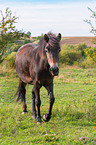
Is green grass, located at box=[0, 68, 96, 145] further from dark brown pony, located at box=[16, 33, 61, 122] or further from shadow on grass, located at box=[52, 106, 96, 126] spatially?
dark brown pony, located at box=[16, 33, 61, 122]

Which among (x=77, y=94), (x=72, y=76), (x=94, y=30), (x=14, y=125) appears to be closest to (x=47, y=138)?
(x=14, y=125)

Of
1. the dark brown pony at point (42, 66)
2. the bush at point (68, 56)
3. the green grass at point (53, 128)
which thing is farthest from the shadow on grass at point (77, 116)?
the bush at point (68, 56)

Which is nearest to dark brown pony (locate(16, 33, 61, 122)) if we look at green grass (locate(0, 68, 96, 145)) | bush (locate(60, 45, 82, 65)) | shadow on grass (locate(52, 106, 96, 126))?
green grass (locate(0, 68, 96, 145))

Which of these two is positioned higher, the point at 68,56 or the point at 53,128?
the point at 68,56

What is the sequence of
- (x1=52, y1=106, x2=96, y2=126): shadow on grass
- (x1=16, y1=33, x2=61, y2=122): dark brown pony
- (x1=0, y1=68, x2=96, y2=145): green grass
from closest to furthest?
(x1=0, y1=68, x2=96, y2=145): green grass
(x1=16, y1=33, x2=61, y2=122): dark brown pony
(x1=52, y1=106, x2=96, y2=126): shadow on grass

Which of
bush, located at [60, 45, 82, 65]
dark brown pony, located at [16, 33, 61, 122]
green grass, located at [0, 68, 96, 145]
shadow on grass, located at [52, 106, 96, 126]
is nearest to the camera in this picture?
green grass, located at [0, 68, 96, 145]

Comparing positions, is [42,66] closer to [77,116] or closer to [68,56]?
[77,116]

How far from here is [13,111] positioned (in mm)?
6820

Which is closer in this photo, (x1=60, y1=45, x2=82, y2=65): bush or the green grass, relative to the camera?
the green grass

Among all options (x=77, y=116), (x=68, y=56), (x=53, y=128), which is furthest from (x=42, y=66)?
(x=68, y=56)

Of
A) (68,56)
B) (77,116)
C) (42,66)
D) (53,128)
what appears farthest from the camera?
(68,56)

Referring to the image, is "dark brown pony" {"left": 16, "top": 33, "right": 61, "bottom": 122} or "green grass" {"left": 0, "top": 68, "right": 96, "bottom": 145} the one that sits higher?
"dark brown pony" {"left": 16, "top": 33, "right": 61, "bottom": 122}

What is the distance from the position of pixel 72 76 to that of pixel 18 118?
36.3 ft

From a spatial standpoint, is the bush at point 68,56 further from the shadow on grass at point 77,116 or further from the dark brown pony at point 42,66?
the shadow on grass at point 77,116
